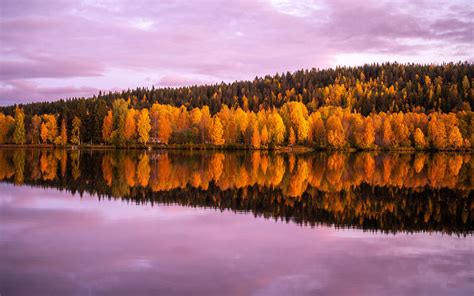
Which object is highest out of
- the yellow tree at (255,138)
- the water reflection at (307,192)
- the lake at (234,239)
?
the yellow tree at (255,138)

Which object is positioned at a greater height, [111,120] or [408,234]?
[111,120]

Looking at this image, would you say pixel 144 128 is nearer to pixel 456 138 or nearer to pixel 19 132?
pixel 19 132

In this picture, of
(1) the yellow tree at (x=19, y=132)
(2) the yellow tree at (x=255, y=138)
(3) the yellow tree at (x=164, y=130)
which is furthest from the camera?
(1) the yellow tree at (x=19, y=132)

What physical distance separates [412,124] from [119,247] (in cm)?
11949

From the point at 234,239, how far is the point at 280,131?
318 feet

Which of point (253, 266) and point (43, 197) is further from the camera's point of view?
point (43, 197)

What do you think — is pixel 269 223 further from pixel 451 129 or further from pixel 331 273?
pixel 451 129

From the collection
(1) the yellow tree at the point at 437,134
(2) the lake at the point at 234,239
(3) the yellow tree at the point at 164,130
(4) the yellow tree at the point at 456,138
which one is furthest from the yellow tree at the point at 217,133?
(2) the lake at the point at 234,239

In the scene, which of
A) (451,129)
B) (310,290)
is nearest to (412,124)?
(451,129)

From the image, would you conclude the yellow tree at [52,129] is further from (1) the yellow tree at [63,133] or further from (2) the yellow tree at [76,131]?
(2) the yellow tree at [76,131]

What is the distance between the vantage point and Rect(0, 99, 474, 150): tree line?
383 feet

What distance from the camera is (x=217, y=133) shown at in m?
115

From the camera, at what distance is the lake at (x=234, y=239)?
46.6 ft

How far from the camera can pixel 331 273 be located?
15188 millimetres
